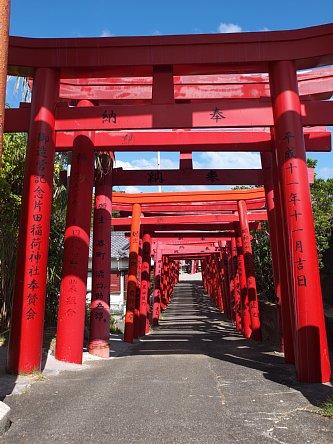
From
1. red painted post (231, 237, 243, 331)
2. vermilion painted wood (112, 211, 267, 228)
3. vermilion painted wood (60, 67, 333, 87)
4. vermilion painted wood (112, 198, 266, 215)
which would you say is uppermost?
vermilion painted wood (60, 67, 333, 87)

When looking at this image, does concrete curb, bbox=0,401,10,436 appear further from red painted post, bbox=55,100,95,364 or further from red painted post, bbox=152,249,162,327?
red painted post, bbox=152,249,162,327

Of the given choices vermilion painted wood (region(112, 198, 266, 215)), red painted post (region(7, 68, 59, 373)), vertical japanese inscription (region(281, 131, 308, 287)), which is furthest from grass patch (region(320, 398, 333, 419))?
vermilion painted wood (region(112, 198, 266, 215))

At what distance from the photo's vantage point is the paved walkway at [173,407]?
3090mm

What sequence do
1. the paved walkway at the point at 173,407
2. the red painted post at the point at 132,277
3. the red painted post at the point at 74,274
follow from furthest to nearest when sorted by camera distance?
the red painted post at the point at 132,277 → the red painted post at the point at 74,274 → the paved walkway at the point at 173,407

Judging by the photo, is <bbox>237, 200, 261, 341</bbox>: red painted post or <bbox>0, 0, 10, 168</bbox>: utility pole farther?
<bbox>237, 200, 261, 341</bbox>: red painted post

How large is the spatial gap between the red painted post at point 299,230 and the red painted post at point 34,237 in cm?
328

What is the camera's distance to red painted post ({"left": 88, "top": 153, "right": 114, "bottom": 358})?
8195 mm

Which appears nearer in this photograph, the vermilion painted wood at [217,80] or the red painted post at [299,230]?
the red painted post at [299,230]

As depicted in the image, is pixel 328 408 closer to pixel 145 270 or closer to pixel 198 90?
pixel 198 90

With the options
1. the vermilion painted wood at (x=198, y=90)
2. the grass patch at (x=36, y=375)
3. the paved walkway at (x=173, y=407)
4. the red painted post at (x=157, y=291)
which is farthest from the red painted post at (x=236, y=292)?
the grass patch at (x=36, y=375)

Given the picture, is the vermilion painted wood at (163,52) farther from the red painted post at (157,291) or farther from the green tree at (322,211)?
the red painted post at (157,291)

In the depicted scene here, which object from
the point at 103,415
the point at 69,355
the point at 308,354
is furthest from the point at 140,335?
the point at 103,415

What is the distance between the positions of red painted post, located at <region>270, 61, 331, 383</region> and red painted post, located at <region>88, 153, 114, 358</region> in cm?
422

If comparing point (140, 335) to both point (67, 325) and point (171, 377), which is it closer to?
point (67, 325)
